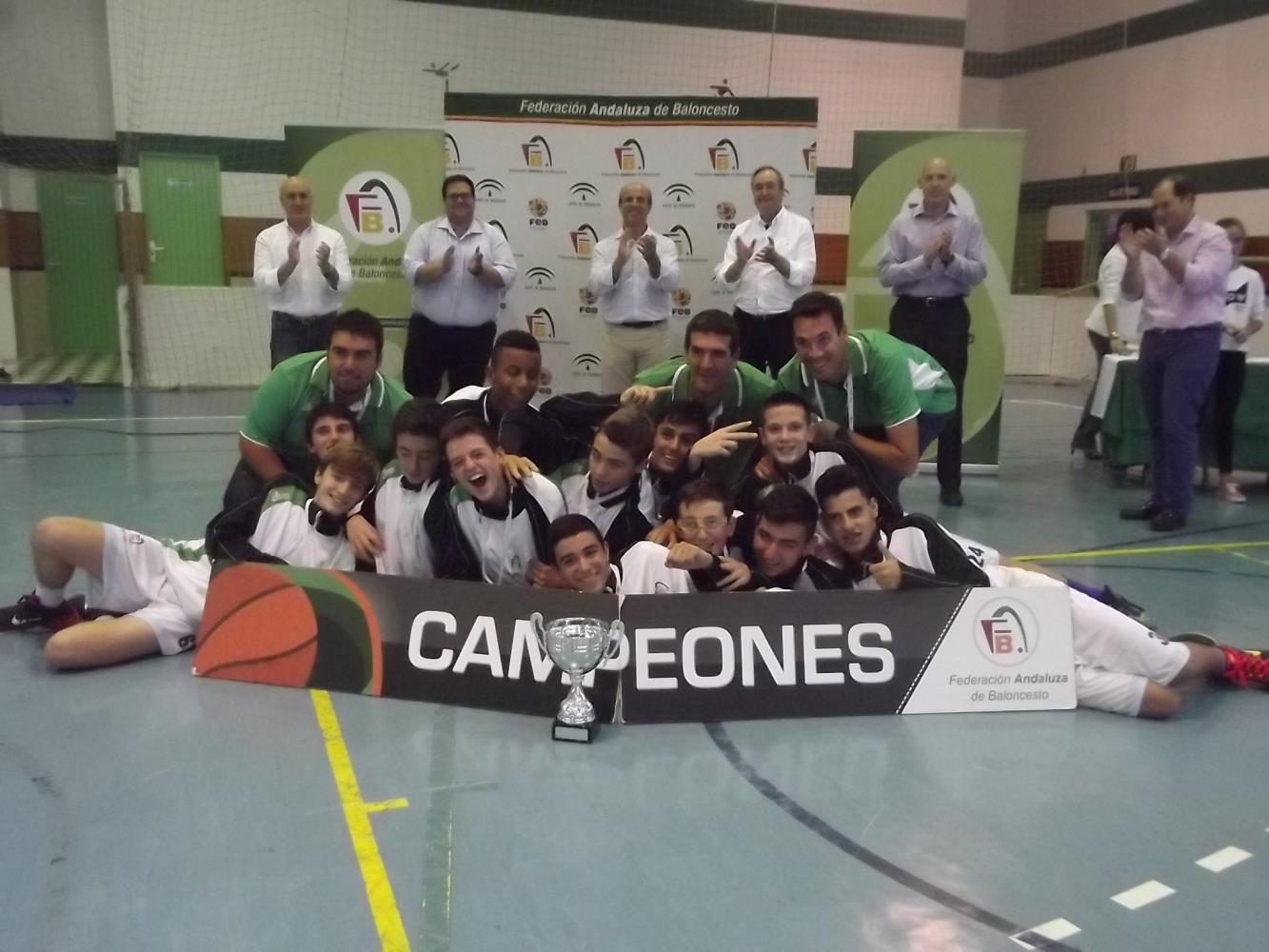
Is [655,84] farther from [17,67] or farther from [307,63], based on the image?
[17,67]

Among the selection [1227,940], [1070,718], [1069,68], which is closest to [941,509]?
[1070,718]

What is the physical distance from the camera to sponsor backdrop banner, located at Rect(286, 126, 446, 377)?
721cm

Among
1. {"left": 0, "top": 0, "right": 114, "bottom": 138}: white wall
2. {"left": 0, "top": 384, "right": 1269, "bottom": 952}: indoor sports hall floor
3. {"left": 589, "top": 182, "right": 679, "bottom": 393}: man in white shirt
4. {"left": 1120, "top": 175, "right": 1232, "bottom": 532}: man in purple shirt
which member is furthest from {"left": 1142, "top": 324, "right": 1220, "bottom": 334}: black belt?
{"left": 0, "top": 0, "right": 114, "bottom": 138}: white wall

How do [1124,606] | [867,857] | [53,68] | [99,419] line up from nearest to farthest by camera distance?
1. [867,857]
2. [1124,606]
3. [99,419]
4. [53,68]

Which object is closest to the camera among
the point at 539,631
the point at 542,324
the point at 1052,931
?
the point at 1052,931

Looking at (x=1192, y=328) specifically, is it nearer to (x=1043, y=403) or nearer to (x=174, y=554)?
(x=174, y=554)

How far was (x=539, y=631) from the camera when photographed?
2.93m

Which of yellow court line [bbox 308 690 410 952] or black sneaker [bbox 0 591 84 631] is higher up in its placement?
black sneaker [bbox 0 591 84 631]

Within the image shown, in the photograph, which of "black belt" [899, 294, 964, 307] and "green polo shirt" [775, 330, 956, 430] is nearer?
"green polo shirt" [775, 330, 956, 430]

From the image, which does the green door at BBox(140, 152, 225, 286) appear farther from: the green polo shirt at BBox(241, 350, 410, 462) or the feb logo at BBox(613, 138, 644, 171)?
the green polo shirt at BBox(241, 350, 410, 462)

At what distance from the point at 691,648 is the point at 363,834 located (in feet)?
3.53

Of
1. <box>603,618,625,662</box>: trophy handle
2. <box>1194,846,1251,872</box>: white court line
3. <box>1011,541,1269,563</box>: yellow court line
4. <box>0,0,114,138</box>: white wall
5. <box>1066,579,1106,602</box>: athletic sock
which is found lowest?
<box>1194,846,1251,872</box>: white court line

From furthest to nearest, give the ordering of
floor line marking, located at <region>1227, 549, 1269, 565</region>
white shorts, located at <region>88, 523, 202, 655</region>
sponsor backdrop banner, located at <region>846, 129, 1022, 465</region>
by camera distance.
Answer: sponsor backdrop banner, located at <region>846, 129, 1022, 465</region> < floor line marking, located at <region>1227, 549, 1269, 565</region> < white shorts, located at <region>88, 523, 202, 655</region>

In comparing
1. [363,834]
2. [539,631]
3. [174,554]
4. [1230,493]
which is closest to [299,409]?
[174,554]
